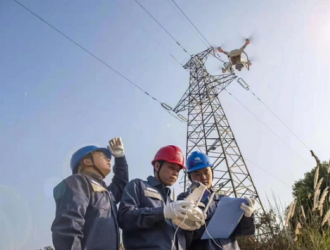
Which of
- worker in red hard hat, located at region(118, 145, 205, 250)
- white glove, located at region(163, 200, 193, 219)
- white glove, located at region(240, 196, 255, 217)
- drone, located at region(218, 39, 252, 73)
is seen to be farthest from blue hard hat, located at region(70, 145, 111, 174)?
drone, located at region(218, 39, 252, 73)

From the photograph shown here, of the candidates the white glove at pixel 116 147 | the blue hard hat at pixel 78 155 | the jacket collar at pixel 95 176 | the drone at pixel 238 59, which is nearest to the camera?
the jacket collar at pixel 95 176

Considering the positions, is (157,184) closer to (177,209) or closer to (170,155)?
(170,155)

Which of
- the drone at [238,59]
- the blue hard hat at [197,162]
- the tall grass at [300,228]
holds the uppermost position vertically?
the drone at [238,59]

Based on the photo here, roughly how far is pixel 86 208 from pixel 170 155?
92 centimetres

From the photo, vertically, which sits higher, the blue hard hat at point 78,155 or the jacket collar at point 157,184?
the blue hard hat at point 78,155

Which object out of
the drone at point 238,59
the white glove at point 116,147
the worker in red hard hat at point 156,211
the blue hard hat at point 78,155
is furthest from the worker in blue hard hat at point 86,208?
the drone at point 238,59

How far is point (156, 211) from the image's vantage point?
2.18m

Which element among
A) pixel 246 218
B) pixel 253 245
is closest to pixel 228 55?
pixel 253 245

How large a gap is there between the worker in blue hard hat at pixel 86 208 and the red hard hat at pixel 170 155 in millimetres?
444

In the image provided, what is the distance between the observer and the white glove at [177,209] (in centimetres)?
206

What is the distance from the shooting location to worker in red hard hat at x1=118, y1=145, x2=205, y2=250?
2145 mm

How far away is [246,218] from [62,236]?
5.39 feet

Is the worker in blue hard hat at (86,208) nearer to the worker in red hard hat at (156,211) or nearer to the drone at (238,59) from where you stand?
the worker in red hard hat at (156,211)

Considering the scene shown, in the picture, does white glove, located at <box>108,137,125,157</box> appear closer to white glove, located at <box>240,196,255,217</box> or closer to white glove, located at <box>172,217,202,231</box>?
white glove, located at <box>172,217,202,231</box>
